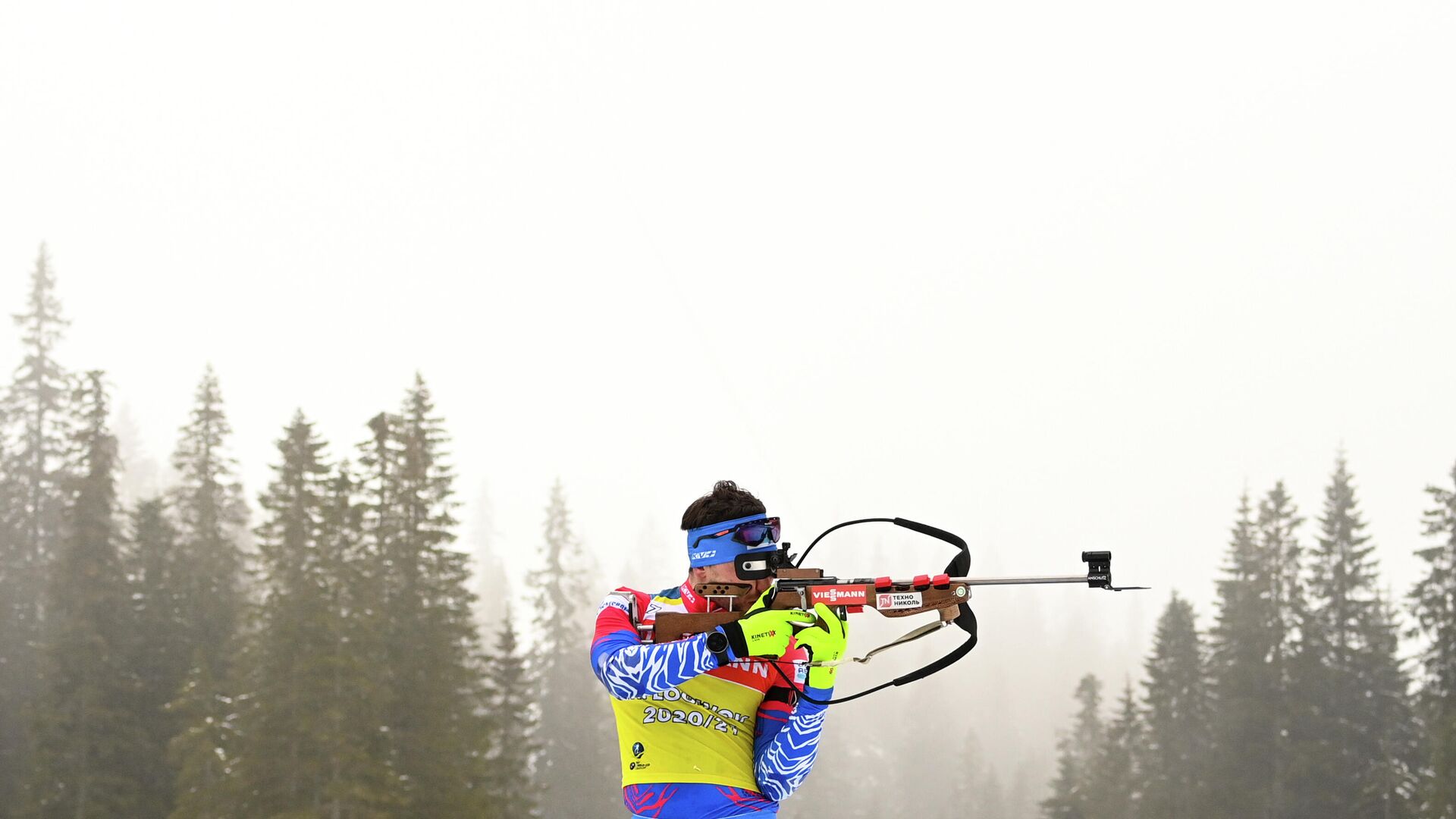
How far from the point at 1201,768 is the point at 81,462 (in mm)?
39355

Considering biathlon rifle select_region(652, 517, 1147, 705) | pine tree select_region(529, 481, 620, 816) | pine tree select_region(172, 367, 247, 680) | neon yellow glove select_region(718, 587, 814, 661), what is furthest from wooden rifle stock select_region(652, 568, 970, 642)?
pine tree select_region(529, 481, 620, 816)

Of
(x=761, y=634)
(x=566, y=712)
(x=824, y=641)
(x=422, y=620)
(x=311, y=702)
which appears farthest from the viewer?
(x=566, y=712)

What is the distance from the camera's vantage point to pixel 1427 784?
34.0m

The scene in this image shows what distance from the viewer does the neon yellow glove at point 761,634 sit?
13.3 ft

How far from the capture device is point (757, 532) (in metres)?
4.64

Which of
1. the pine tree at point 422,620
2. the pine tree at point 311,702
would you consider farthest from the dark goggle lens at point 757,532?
the pine tree at point 422,620

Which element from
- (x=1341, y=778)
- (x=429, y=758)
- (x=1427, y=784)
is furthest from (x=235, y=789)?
(x=1341, y=778)

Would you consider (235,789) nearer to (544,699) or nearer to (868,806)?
(544,699)

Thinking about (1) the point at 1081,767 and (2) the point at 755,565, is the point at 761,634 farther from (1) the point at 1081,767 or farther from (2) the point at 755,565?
(1) the point at 1081,767

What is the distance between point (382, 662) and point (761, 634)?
2568 cm

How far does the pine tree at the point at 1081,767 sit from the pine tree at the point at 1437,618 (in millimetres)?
11616

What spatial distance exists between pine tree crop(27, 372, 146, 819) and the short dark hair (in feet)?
102

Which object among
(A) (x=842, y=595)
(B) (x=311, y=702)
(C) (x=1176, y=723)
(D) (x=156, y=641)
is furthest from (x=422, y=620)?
(C) (x=1176, y=723)

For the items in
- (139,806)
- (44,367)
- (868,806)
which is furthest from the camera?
(868,806)
